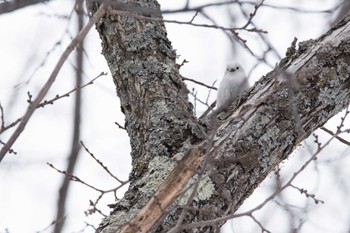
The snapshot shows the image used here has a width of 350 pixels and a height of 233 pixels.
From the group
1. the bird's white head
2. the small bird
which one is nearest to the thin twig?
the small bird

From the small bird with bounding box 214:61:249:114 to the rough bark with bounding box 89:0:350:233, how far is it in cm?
30

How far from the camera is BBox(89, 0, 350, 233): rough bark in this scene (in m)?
Answer: 2.14

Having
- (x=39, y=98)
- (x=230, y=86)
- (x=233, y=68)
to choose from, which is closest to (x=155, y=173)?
(x=39, y=98)

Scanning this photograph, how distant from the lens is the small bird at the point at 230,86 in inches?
116

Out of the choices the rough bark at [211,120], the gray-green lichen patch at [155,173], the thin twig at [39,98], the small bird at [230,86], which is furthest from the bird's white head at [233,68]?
the thin twig at [39,98]

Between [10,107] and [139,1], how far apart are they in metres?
0.68

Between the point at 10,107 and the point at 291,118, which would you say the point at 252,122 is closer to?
the point at 291,118

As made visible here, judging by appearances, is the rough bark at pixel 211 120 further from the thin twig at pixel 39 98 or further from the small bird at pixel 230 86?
the thin twig at pixel 39 98

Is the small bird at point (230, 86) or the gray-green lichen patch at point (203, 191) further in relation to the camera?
the small bird at point (230, 86)

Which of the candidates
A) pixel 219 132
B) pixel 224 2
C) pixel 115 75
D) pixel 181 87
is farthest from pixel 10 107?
pixel 224 2

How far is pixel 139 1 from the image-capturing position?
9.14ft

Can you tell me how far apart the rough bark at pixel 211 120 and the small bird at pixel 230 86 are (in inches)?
11.7

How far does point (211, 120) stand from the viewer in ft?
7.31

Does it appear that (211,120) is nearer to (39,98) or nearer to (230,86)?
(39,98)
